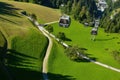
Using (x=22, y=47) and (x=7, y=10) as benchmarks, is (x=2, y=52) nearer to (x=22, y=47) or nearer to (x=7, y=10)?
(x=22, y=47)

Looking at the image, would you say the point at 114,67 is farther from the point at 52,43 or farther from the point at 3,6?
the point at 3,6

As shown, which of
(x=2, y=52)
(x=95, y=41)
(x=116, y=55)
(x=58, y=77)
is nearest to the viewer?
(x=2, y=52)

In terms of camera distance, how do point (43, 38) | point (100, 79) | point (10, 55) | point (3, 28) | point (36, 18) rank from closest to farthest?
point (10, 55), point (100, 79), point (3, 28), point (43, 38), point (36, 18)

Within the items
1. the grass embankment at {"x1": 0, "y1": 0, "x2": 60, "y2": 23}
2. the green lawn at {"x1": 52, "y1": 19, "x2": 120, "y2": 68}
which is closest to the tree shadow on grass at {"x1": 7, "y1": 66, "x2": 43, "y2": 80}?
the green lawn at {"x1": 52, "y1": 19, "x2": 120, "y2": 68}

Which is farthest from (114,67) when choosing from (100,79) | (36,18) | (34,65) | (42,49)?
(36,18)

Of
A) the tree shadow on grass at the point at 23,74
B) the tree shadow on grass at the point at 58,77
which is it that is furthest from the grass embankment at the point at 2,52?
the tree shadow on grass at the point at 58,77

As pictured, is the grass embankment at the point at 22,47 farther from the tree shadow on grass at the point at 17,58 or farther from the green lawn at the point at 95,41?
the green lawn at the point at 95,41

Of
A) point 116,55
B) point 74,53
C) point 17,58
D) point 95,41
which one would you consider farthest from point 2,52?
point 95,41
